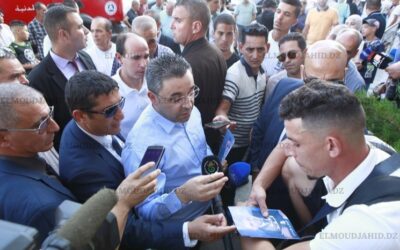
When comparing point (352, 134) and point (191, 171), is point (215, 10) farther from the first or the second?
point (352, 134)

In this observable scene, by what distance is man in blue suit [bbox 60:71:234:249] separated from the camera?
1749mm

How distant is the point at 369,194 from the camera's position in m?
1.28

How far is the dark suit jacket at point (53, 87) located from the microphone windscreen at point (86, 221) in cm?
221

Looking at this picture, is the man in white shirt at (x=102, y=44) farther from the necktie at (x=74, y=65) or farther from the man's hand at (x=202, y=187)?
the man's hand at (x=202, y=187)

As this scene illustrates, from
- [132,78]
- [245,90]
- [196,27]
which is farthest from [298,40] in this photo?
[132,78]

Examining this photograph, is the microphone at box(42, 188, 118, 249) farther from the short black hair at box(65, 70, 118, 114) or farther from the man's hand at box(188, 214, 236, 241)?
the short black hair at box(65, 70, 118, 114)

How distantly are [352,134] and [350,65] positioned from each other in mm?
2207

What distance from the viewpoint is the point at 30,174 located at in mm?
1590

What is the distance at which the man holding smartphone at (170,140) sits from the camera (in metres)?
1.87

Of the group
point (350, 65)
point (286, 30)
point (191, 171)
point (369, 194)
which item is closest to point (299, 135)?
point (369, 194)

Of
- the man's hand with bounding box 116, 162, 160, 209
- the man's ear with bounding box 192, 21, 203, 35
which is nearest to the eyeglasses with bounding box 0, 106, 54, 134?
the man's hand with bounding box 116, 162, 160, 209

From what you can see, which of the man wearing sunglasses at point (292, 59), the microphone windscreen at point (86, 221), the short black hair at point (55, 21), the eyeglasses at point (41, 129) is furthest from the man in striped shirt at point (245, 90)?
the microphone windscreen at point (86, 221)

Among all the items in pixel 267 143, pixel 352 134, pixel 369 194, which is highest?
pixel 352 134

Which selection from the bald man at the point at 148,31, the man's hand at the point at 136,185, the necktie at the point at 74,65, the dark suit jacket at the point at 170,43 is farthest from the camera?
the dark suit jacket at the point at 170,43
